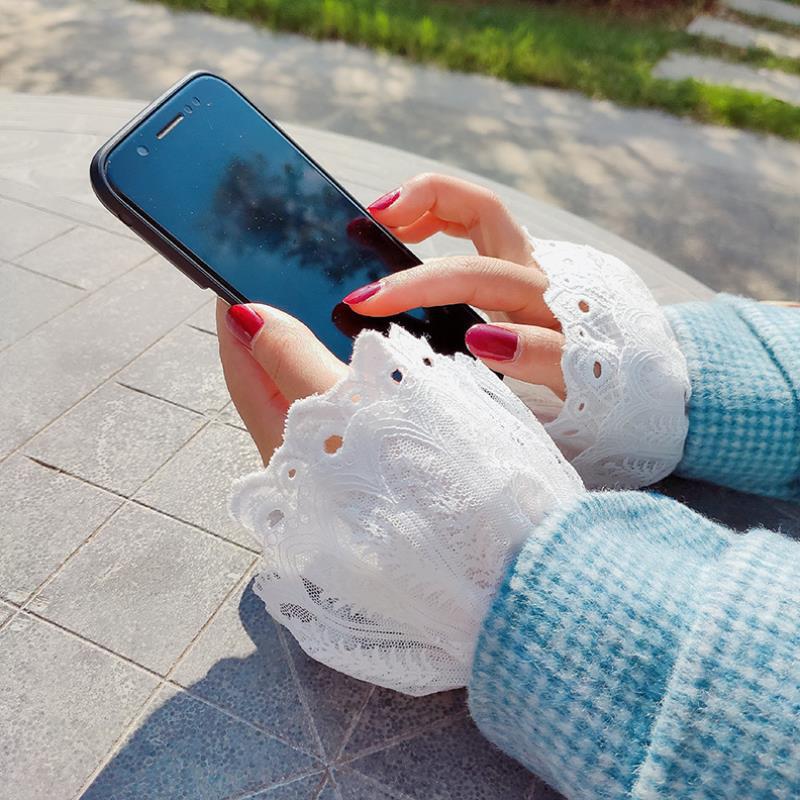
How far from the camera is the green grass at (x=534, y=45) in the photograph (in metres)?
3.65

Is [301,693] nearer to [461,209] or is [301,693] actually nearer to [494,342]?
[494,342]

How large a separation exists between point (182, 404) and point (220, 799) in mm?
695

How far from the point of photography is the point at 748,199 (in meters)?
2.94

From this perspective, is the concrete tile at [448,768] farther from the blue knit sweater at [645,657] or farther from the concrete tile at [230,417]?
the concrete tile at [230,417]

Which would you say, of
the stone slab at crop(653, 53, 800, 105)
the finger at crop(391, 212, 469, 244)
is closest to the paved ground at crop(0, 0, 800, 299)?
the stone slab at crop(653, 53, 800, 105)

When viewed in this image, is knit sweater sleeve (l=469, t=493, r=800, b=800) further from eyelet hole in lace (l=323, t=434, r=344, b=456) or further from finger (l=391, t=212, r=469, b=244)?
finger (l=391, t=212, r=469, b=244)

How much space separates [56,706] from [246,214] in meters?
0.66

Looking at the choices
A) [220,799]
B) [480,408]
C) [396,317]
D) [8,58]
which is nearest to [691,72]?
[8,58]

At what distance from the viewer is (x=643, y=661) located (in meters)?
0.70

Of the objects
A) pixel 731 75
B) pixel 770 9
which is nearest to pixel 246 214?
pixel 731 75

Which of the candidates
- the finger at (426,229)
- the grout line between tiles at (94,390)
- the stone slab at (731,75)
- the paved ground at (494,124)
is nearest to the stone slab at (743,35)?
the stone slab at (731,75)

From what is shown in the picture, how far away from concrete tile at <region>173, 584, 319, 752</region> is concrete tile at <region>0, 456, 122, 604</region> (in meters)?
0.25

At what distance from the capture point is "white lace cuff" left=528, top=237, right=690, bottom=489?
106cm

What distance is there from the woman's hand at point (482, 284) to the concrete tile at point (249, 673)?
0.43m
